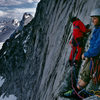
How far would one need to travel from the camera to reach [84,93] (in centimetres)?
420

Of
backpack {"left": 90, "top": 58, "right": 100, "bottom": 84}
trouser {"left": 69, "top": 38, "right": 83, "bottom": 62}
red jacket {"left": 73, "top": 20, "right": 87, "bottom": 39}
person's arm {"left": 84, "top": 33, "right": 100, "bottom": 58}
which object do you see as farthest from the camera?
trouser {"left": 69, "top": 38, "right": 83, "bottom": 62}

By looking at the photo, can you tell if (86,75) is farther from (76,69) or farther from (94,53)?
(76,69)

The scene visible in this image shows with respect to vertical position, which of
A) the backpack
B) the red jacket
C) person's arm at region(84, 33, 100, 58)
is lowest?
the backpack

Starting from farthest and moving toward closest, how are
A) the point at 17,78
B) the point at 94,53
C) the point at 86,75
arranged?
the point at 17,78
the point at 86,75
the point at 94,53

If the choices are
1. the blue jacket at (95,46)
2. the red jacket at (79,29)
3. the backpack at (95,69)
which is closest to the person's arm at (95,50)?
the blue jacket at (95,46)

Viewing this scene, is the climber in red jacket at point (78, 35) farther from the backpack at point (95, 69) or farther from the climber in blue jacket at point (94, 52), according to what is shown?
the backpack at point (95, 69)

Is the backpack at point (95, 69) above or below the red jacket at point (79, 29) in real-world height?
below

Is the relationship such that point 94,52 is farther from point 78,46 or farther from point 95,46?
point 78,46

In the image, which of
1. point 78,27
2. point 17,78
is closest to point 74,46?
point 78,27

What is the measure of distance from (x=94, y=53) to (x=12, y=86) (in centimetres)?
3980

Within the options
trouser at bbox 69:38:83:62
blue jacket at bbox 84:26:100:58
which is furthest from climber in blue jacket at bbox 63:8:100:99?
trouser at bbox 69:38:83:62

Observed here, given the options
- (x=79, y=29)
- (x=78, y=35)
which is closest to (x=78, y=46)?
(x=78, y=35)

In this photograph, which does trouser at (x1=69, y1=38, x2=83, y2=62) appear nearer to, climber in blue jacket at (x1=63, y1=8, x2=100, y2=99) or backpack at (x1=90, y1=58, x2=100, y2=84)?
climber in blue jacket at (x1=63, y1=8, x2=100, y2=99)

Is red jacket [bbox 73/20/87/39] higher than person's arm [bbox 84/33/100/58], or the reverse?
red jacket [bbox 73/20/87/39]
